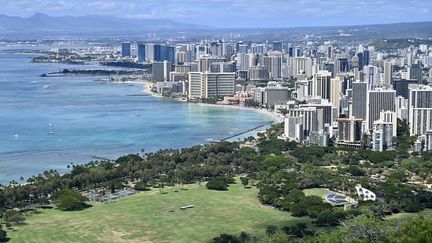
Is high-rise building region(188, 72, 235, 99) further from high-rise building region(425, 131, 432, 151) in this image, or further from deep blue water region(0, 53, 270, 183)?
high-rise building region(425, 131, 432, 151)

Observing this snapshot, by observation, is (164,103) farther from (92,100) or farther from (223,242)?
(223,242)

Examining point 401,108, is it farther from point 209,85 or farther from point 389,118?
point 209,85

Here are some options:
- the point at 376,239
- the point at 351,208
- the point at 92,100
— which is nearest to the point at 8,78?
the point at 92,100

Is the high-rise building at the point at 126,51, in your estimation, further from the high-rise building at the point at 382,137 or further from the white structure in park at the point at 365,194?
the white structure in park at the point at 365,194

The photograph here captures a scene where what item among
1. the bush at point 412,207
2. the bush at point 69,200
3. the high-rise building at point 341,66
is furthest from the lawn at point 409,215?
the high-rise building at point 341,66

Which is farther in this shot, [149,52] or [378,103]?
[149,52]

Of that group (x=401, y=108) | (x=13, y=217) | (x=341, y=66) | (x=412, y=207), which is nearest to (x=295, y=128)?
(x=401, y=108)
